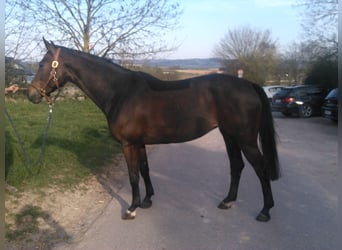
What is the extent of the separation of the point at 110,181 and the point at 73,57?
2.48m

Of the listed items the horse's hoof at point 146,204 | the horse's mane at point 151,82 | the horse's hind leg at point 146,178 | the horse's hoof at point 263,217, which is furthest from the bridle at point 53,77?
the horse's hoof at point 263,217

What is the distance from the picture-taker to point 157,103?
15.1 feet

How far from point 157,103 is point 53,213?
75.3 inches

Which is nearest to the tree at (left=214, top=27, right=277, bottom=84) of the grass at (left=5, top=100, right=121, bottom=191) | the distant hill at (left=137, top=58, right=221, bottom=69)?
the distant hill at (left=137, top=58, right=221, bottom=69)

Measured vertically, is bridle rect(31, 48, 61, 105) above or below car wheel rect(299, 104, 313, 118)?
above

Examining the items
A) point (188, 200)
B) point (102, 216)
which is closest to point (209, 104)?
point (188, 200)

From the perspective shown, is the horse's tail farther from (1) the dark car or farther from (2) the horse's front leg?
(1) the dark car

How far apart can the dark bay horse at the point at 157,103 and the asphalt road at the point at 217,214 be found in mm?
Answer: 319

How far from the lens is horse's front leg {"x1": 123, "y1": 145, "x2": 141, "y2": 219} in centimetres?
467

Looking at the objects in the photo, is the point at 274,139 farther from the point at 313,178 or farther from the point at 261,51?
the point at 261,51

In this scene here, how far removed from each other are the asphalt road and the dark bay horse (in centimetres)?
32

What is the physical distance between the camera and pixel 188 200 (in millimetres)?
5312

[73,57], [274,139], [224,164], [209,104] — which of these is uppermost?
[73,57]

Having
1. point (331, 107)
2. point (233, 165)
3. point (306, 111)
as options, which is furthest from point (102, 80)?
point (306, 111)
